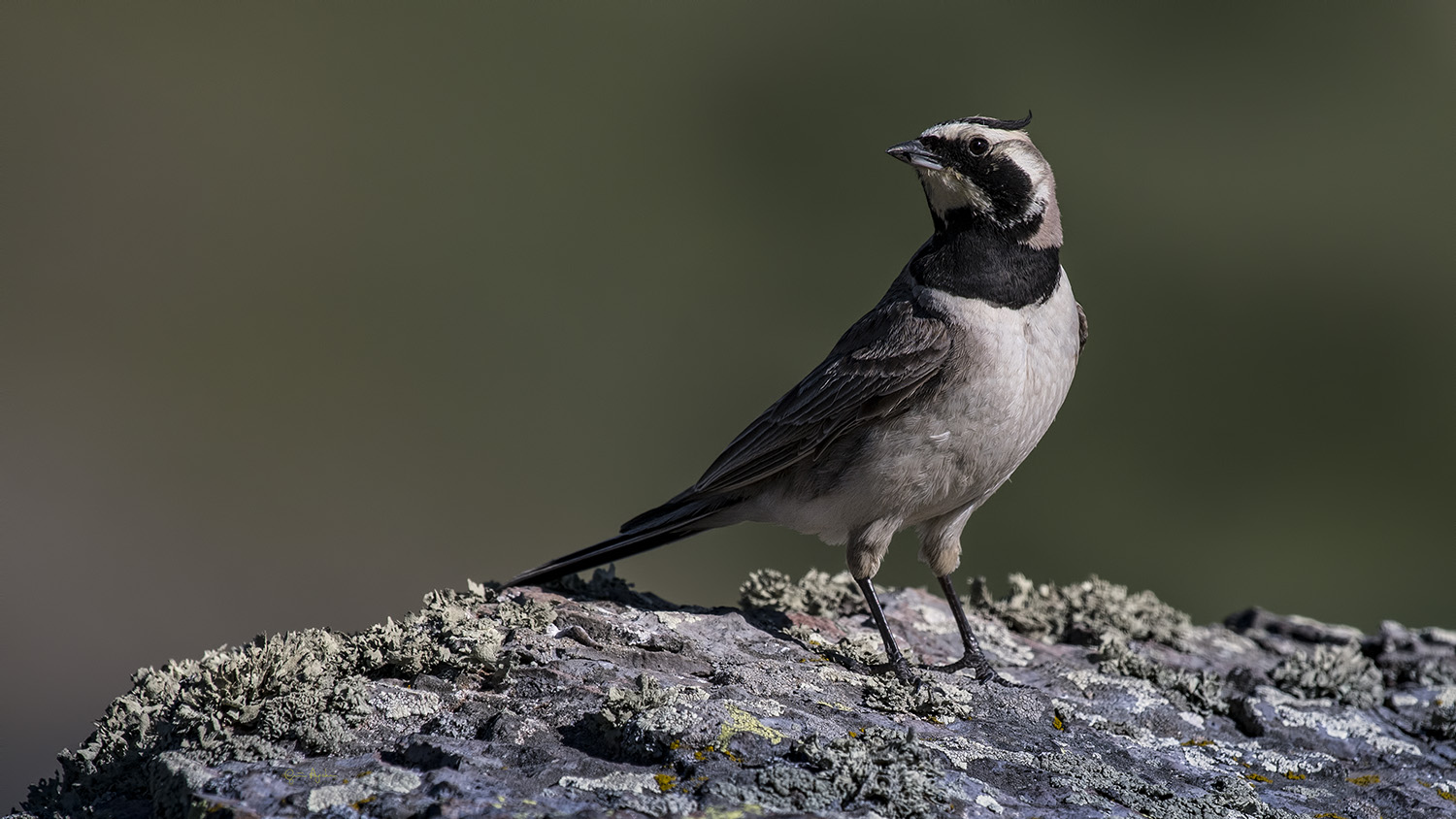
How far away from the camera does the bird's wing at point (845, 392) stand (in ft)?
17.2

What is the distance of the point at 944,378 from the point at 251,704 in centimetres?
314

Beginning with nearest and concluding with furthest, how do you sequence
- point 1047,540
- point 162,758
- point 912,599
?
point 162,758 → point 912,599 → point 1047,540

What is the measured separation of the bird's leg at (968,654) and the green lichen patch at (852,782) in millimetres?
1638

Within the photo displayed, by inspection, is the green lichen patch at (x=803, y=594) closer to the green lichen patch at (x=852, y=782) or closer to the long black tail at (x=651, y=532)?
the long black tail at (x=651, y=532)

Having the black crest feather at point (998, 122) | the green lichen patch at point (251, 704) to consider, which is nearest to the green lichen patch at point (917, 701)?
the green lichen patch at point (251, 704)

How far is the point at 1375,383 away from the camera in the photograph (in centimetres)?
1304

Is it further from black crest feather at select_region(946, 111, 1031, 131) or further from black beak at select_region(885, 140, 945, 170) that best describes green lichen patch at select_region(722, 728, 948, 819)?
black crest feather at select_region(946, 111, 1031, 131)

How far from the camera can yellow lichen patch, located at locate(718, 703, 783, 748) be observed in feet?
12.0

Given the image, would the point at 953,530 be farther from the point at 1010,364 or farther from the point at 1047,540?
the point at 1047,540

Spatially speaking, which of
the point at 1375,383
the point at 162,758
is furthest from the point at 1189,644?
the point at 1375,383

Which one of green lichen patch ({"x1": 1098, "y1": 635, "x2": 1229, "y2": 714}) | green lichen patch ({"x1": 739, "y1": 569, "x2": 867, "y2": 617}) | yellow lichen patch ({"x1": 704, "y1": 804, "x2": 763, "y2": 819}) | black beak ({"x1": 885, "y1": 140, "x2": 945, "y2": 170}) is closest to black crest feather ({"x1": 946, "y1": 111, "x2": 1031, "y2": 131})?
black beak ({"x1": 885, "y1": 140, "x2": 945, "y2": 170})

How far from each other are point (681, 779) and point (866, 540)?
222 centimetres

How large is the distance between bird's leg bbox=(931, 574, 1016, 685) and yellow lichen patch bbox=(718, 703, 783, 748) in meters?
1.64

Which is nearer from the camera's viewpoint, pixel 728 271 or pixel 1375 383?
pixel 1375 383
